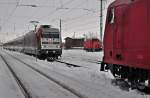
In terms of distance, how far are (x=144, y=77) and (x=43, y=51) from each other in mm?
23751

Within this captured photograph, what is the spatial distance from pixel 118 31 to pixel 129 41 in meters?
1.24

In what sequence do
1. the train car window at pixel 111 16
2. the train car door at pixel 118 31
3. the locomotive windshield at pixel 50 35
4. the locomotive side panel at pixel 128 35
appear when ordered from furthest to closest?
the locomotive windshield at pixel 50 35
the train car window at pixel 111 16
the train car door at pixel 118 31
the locomotive side panel at pixel 128 35

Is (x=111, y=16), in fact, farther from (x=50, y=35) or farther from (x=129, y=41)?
(x=50, y=35)

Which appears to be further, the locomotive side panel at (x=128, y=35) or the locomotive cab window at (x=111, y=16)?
the locomotive cab window at (x=111, y=16)

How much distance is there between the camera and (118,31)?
12.5m

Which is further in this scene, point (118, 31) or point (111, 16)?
point (111, 16)

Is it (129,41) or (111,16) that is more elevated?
(111,16)

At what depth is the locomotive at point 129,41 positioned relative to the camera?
33.4 ft

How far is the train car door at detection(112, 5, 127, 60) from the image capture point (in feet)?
39.7

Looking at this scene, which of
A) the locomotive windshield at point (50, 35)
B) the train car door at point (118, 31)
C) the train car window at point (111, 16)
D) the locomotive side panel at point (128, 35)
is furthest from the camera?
the locomotive windshield at point (50, 35)

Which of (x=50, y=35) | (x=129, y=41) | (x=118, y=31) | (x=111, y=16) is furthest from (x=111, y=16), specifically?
(x=50, y=35)

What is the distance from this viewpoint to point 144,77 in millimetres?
10914

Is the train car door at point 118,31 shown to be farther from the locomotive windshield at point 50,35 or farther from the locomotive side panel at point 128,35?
the locomotive windshield at point 50,35

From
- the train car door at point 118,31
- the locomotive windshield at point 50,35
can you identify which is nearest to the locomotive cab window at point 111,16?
the train car door at point 118,31
